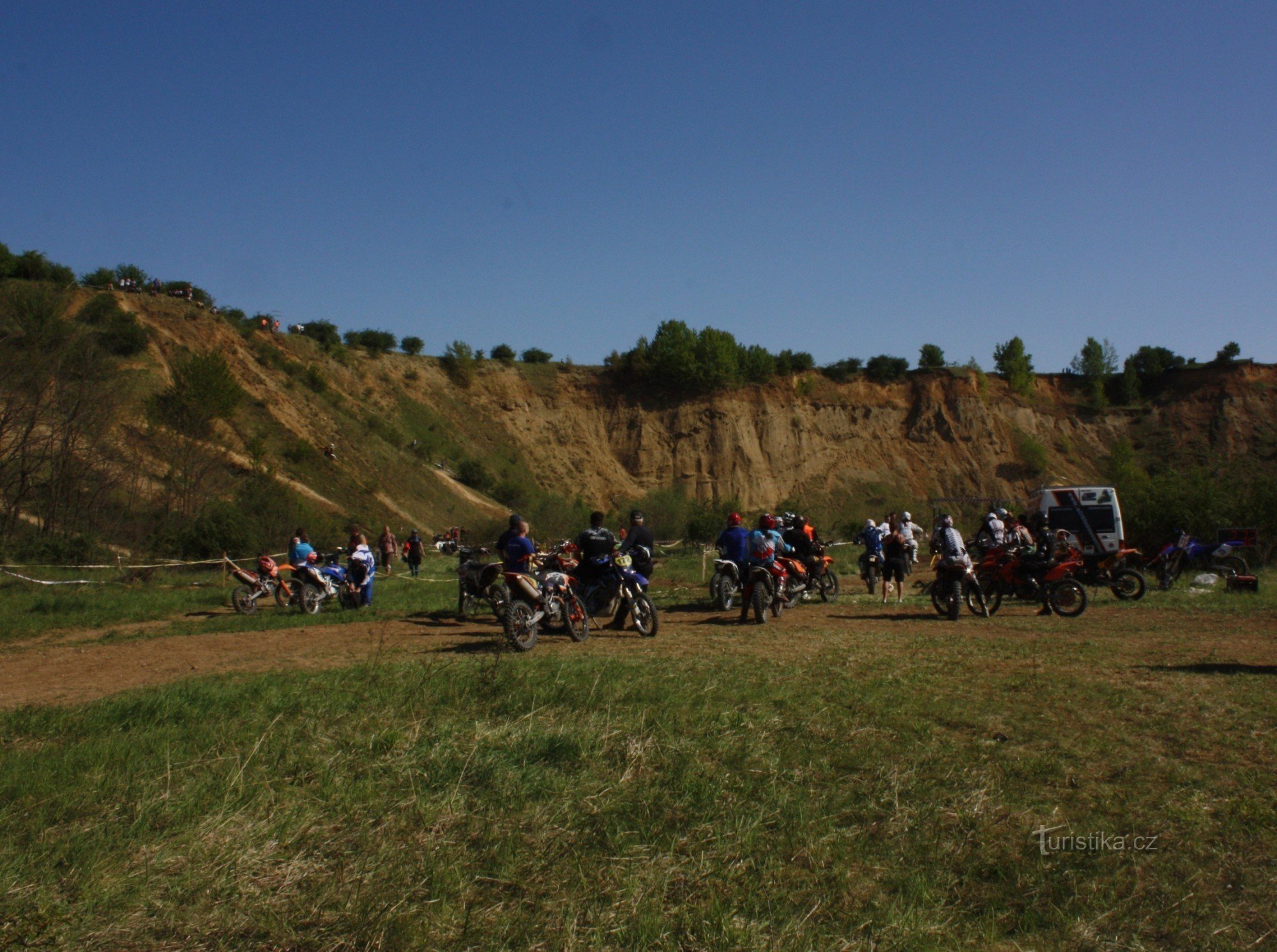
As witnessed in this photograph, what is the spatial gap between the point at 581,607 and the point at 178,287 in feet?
159

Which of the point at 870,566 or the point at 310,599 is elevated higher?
the point at 870,566

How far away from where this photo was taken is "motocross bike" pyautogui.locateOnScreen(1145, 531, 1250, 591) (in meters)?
18.9

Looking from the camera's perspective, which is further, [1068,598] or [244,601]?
[244,601]

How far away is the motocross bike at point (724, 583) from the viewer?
591 inches

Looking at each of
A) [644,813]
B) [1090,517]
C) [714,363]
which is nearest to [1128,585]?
[1090,517]

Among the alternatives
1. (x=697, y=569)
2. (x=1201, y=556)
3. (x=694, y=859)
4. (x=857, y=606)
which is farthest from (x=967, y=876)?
(x=697, y=569)

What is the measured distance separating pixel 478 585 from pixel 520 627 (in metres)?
3.62

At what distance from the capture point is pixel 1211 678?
8.33m

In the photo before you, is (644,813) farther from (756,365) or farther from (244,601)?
(756,365)

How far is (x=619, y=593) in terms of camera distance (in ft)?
41.1

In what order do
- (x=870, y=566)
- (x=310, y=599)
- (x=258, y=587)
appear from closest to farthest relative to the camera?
(x=310, y=599) < (x=258, y=587) < (x=870, y=566)

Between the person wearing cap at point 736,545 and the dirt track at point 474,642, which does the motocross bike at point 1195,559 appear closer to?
the dirt track at point 474,642

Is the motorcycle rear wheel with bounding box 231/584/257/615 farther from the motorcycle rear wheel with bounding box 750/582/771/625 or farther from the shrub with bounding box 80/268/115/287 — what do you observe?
the shrub with bounding box 80/268/115/287

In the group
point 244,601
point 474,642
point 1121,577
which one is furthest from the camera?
point 244,601
